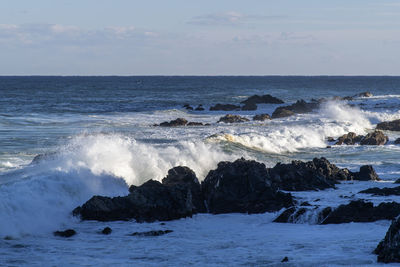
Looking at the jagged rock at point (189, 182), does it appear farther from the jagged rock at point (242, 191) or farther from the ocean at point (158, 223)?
the ocean at point (158, 223)

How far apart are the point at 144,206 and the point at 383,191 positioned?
7.63 m

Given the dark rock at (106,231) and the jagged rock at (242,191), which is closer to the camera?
the dark rock at (106,231)

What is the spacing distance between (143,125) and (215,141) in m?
15.7

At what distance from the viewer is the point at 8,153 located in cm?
2798

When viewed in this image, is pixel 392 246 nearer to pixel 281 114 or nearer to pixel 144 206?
pixel 144 206

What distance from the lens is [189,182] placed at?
19.8 metres

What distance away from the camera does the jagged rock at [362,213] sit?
16172mm

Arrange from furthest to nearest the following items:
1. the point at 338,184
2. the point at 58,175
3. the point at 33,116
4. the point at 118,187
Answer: the point at 33,116 → the point at 338,184 → the point at 118,187 → the point at 58,175

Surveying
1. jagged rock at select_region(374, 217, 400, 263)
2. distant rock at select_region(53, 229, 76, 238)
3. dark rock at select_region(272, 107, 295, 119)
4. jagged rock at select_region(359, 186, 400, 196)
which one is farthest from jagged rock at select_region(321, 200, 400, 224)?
dark rock at select_region(272, 107, 295, 119)

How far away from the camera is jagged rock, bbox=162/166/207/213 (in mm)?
18708

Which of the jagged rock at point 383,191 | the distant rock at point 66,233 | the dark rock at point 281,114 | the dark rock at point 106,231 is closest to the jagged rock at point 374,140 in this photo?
the jagged rock at point 383,191

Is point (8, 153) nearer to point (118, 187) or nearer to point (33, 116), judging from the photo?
point (118, 187)

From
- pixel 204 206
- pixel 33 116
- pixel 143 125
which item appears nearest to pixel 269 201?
pixel 204 206

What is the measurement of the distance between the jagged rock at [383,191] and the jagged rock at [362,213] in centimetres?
300
